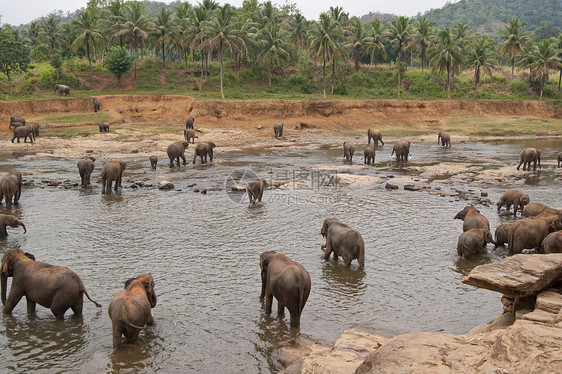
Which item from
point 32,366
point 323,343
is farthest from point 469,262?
point 32,366

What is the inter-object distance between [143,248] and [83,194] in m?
8.97

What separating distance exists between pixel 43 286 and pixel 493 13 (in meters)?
178

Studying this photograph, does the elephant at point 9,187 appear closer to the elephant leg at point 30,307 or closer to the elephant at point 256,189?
the elephant at point 256,189

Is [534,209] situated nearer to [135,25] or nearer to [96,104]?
[96,104]

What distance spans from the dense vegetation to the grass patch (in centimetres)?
720

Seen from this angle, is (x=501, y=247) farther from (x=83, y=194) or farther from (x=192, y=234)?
(x=83, y=194)

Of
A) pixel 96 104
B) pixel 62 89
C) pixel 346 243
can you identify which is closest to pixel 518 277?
pixel 346 243

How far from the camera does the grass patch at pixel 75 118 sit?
44188 millimetres

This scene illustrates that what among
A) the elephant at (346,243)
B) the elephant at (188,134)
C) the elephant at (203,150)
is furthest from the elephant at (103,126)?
the elephant at (346,243)

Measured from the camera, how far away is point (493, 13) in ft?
534

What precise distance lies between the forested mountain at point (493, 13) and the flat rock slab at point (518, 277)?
153250 millimetres

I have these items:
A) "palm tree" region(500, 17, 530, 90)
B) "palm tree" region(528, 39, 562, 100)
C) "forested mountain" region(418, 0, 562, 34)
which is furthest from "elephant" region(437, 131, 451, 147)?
"forested mountain" region(418, 0, 562, 34)

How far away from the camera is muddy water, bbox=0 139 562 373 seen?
9.09 metres

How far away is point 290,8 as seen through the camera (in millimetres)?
100812
